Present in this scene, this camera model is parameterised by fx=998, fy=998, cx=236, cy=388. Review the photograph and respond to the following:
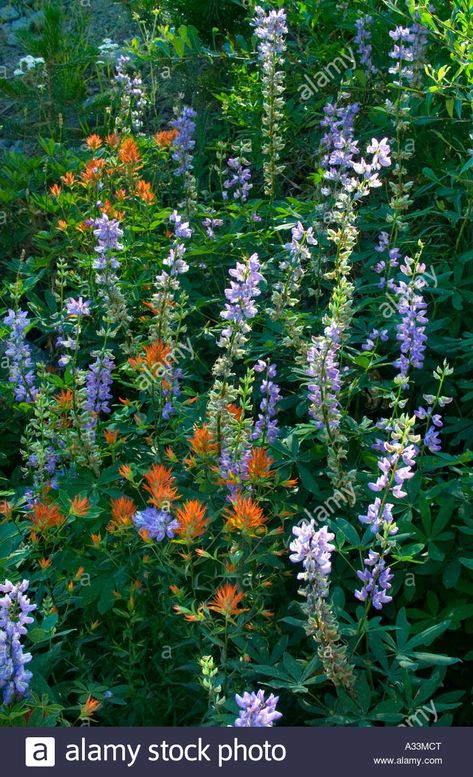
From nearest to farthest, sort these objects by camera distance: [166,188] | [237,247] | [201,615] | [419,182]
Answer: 1. [201,615]
2. [237,247]
3. [419,182]
4. [166,188]

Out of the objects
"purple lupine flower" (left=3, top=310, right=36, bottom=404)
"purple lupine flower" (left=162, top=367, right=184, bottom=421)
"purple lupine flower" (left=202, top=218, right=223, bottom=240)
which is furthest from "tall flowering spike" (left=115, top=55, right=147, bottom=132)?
"purple lupine flower" (left=162, top=367, right=184, bottom=421)

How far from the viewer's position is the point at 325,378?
267cm

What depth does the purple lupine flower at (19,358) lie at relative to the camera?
3320 millimetres

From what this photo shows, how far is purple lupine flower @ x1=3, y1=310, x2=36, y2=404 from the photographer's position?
3320 mm

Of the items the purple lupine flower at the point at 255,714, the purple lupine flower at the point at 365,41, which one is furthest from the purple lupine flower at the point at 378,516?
the purple lupine flower at the point at 365,41

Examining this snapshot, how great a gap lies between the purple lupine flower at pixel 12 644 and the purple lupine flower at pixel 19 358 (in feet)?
3.90

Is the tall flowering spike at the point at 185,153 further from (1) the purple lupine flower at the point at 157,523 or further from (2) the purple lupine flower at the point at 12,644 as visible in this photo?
(2) the purple lupine flower at the point at 12,644

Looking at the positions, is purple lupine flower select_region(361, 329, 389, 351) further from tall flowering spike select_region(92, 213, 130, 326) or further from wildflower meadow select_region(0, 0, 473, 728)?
tall flowering spike select_region(92, 213, 130, 326)

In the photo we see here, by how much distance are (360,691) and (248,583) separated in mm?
413

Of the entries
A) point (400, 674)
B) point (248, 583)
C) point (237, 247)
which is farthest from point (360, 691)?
point (237, 247)

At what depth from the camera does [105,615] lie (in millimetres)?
2795

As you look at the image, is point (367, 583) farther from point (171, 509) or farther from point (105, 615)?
point (105, 615)

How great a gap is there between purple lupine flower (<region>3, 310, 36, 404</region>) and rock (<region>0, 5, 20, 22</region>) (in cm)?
451

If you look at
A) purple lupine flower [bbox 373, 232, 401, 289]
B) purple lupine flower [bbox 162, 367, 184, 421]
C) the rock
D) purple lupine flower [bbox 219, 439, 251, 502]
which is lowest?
purple lupine flower [bbox 219, 439, 251, 502]
